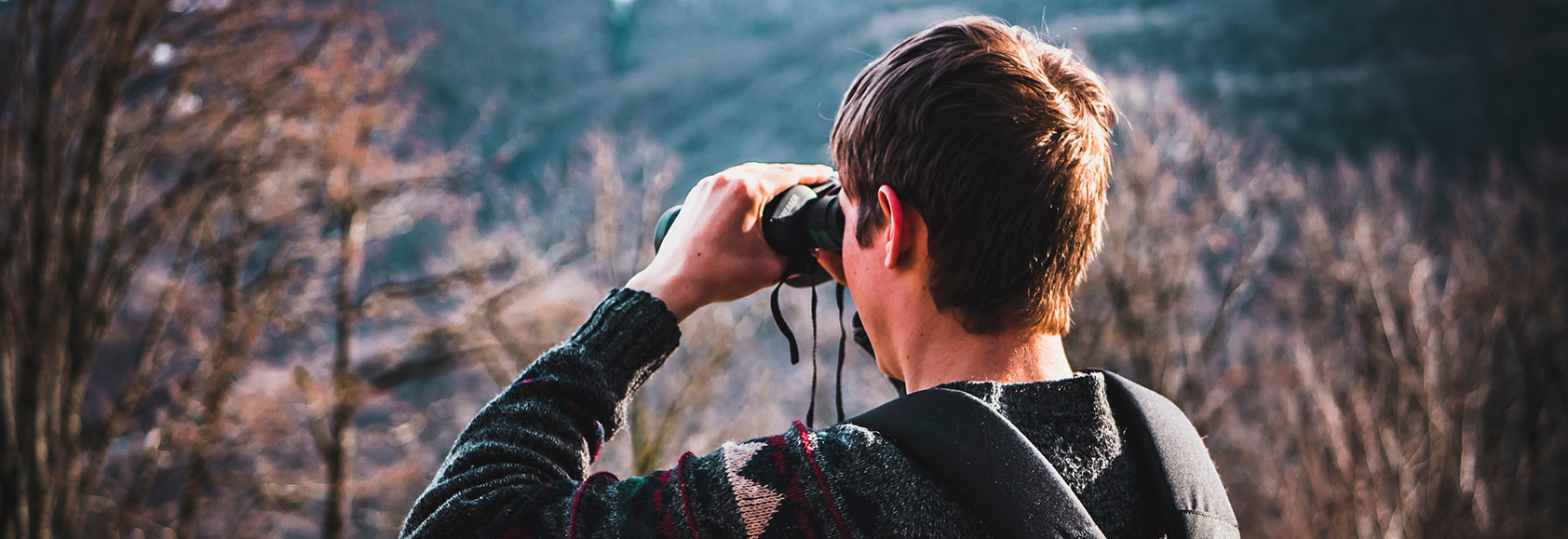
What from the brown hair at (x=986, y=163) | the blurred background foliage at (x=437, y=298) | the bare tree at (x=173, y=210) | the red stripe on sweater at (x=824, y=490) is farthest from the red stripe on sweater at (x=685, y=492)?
the bare tree at (x=173, y=210)

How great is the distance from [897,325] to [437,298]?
11969 mm

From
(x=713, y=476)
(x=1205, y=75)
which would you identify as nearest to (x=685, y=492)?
(x=713, y=476)

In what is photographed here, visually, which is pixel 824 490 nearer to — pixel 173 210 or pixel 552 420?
pixel 552 420

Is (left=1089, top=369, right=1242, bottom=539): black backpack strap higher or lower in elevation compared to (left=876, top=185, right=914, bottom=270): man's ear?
lower

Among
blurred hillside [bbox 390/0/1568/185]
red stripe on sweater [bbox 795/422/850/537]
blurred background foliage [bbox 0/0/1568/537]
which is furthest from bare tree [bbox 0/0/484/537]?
blurred hillside [bbox 390/0/1568/185]

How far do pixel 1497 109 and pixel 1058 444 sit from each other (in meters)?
35.3

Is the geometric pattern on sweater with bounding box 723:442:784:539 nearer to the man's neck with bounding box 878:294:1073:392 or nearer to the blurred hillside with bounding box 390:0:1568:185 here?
the man's neck with bounding box 878:294:1073:392

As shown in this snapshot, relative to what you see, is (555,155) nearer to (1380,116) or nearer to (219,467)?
(219,467)

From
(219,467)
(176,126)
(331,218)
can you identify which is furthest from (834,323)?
(176,126)

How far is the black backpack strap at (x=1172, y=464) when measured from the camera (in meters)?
0.85

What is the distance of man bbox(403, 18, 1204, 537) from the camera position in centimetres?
78

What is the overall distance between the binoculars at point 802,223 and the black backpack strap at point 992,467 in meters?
0.35

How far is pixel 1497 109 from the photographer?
26.9m

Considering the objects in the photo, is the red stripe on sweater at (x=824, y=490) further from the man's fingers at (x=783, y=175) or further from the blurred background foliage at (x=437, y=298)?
the blurred background foliage at (x=437, y=298)
